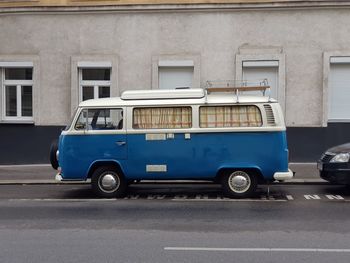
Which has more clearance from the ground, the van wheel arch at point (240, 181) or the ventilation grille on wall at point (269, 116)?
the ventilation grille on wall at point (269, 116)

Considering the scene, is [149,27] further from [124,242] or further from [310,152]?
[124,242]

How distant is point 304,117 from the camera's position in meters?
16.9

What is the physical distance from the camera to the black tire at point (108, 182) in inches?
452

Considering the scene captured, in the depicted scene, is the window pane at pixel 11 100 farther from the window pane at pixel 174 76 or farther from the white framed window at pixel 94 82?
the window pane at pixel 174 76

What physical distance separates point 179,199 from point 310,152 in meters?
7.19

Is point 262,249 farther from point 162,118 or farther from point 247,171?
point 162,118

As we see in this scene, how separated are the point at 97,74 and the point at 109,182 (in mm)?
7216

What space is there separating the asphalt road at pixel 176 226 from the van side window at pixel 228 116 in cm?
162

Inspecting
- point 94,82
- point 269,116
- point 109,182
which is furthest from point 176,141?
point 94,82

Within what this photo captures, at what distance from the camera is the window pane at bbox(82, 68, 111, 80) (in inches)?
701

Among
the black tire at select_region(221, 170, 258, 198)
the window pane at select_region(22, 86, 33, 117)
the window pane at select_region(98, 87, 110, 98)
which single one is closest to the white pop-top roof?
the black tire at select_region(221, 170, 258, 198)

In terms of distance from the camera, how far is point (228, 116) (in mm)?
11219

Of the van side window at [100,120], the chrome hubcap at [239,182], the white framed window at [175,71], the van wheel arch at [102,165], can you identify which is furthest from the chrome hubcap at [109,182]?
the white framed window at [175,71]

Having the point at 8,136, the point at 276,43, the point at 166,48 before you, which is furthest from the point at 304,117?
the point at 8,136
